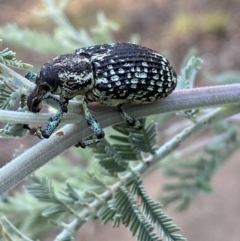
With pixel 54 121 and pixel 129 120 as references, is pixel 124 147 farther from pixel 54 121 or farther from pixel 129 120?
pixel 54 121

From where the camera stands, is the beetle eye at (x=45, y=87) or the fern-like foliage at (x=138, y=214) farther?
the fern-like foliage at (x=138, y=214)

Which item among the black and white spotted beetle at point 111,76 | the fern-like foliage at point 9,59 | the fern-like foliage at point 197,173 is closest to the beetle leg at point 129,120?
the black and white spotted beetle at point 111,76

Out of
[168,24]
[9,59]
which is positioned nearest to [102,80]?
[9,59]

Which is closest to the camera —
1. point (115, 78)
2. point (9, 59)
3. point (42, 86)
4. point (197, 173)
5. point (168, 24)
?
point (9, 59)

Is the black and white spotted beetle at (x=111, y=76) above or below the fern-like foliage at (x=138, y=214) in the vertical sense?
above

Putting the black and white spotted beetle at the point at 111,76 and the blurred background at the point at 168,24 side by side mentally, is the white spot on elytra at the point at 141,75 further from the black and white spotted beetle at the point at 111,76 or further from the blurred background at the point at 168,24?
the blurred background at the point at 168,24

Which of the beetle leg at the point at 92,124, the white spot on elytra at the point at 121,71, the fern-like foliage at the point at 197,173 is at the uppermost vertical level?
the fern-like foliage at the point at 197,173
